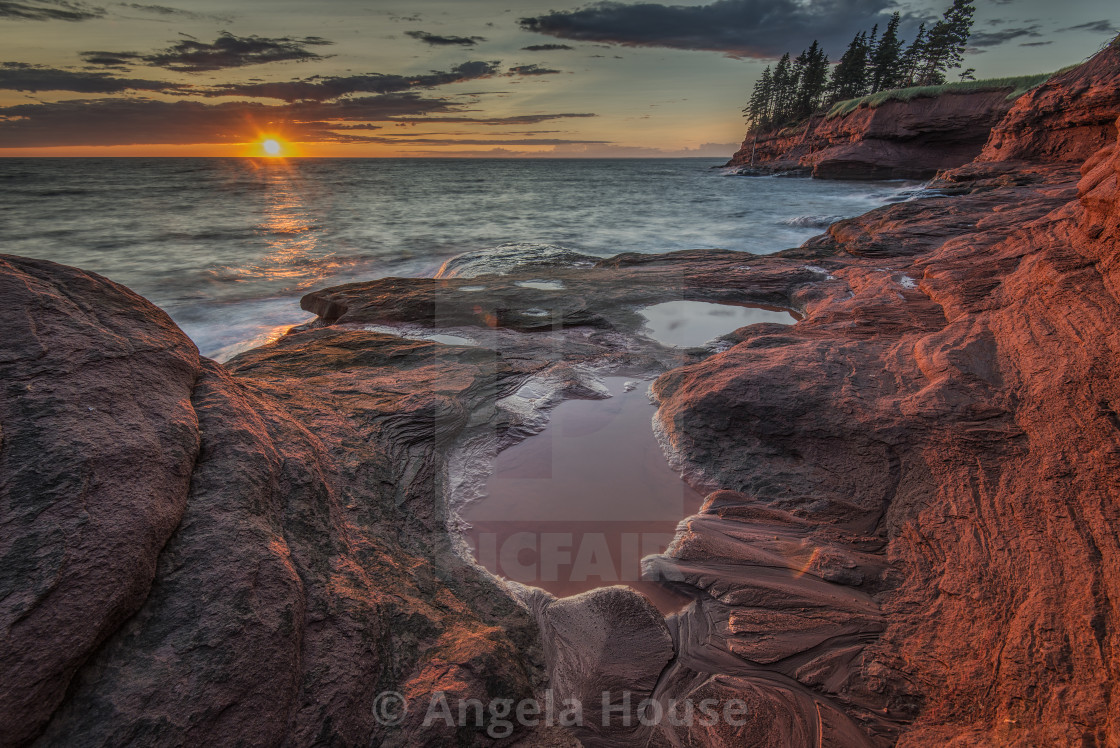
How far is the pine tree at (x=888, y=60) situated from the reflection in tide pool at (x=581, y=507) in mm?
60553

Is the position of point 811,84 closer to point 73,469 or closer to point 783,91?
point 783,91

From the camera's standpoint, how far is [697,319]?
746 centimetres

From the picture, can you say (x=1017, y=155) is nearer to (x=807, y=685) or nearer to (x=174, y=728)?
(x=807, y=685)

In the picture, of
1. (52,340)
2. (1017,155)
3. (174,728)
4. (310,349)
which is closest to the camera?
(174,728)

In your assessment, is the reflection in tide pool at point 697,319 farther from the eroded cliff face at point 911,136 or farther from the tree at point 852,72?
the tree at point 852,72

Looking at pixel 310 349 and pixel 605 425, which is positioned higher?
pixel 310 349

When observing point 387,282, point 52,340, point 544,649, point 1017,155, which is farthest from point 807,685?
point 1017,155

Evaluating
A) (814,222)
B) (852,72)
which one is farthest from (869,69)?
(814,222)

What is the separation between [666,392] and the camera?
16.0 feet

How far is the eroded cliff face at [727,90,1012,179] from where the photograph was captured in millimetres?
31344

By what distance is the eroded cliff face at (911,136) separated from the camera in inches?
1234

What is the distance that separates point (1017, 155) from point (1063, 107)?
226 cm

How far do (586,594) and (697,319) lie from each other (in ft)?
17.7

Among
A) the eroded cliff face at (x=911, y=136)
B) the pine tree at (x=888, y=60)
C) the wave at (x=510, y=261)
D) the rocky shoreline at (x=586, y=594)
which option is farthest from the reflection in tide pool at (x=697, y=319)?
the pine tree at (x=888, y=60)
